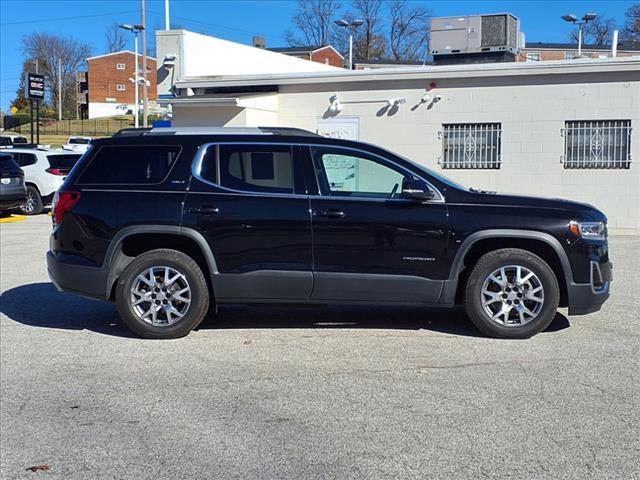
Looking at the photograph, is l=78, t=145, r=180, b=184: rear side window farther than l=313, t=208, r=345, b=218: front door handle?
Yes

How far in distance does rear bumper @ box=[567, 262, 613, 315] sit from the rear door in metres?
2.37

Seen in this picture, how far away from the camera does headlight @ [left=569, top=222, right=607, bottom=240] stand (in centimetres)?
639

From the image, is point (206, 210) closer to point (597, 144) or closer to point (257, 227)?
point (257, 227)

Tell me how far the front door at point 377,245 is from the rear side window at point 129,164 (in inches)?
58.8

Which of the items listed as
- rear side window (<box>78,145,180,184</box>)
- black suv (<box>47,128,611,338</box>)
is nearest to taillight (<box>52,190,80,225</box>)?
black suv (<box>47,128,611,338</box>)

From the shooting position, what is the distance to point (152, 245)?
22.6 feet

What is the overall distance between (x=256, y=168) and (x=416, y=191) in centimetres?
152

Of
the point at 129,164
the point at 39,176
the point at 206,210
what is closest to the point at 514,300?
the point at 206,210

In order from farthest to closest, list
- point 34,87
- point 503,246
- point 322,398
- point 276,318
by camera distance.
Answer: point 34,87 < point 276,318 < point 503,246 < point 322,398

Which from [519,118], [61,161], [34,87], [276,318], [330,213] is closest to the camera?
[330,213]

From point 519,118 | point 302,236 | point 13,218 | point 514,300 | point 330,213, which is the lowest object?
point 514,300

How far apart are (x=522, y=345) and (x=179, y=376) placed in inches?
119

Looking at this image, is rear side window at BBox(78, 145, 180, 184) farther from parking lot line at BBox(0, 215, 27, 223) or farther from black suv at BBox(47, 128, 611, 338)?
parking lot line at BBox(0, 215, 27, 223)

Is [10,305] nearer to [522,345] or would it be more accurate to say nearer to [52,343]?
[52,343]
